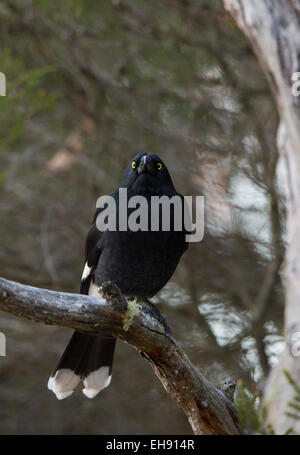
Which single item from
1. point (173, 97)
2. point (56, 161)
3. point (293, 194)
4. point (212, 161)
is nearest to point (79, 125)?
point (56, 161)

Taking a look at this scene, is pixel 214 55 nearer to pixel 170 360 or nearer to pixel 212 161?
pixel 212 161

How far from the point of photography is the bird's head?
3.23m

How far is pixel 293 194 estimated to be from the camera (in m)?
3.49

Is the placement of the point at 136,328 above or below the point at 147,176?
below

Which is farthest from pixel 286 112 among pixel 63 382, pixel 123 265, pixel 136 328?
pixel 63 382

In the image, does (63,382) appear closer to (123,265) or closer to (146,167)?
→ (123,265)

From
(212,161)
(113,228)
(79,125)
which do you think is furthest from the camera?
(79,125)

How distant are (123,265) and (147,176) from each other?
48 centimetres

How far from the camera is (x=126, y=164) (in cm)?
477

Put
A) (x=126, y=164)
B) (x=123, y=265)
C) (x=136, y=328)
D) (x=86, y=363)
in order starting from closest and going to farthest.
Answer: (x=136, y=328) → (x=123, y=265) → (x=86, y=363) → (x=126, y=164)

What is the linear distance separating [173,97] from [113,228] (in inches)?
81.5

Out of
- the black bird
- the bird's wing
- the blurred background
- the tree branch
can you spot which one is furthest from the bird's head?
the blurred background

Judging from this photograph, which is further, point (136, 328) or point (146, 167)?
point (146, 167)

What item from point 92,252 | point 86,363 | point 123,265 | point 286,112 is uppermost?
point 286,112
